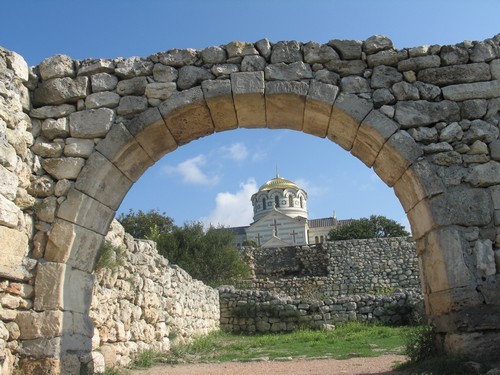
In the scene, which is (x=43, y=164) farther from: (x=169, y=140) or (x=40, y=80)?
(x=169, y=140)

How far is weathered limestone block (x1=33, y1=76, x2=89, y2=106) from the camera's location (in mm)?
6160

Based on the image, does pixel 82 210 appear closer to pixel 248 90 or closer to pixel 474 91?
pixel 248 90

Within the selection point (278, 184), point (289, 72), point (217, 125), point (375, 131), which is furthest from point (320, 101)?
point (278, 184)

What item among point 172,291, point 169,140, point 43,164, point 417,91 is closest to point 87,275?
point 43,164

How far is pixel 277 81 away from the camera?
608 cm

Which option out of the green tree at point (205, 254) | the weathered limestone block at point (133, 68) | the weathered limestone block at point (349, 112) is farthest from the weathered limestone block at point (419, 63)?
the green tree at point (205, 254)

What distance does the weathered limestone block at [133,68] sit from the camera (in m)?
6.19

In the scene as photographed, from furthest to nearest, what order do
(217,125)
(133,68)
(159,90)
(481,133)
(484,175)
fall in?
(217,125), (133,68), (159,90), (481,133), (484,175)

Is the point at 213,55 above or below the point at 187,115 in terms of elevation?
above

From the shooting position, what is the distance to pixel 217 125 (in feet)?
21.5

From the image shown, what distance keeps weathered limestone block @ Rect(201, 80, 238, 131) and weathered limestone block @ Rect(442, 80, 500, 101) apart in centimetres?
261

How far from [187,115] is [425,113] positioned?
2.88 m

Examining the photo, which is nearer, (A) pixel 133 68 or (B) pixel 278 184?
(A) pixel 133 68

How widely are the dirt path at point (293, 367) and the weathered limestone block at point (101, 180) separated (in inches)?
115
